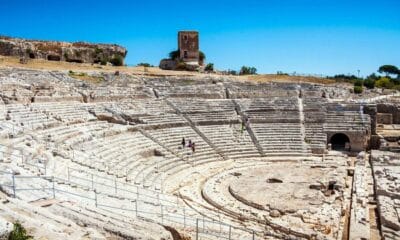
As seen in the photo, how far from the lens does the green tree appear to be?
59.3m

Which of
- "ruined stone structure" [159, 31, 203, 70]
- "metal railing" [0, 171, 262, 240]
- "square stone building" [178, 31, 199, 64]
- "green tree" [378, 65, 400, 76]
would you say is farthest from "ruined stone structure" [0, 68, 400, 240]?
"green tree" [378, 65, 400, 76]

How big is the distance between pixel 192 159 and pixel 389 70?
47323 mm

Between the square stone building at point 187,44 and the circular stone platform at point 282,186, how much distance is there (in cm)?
2964

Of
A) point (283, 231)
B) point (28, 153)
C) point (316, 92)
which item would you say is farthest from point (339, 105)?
point (28, 153)

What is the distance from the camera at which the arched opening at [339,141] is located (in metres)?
28.1

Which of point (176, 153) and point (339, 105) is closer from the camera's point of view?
point (176, 153)

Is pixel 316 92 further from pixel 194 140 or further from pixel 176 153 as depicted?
pixel 176 153

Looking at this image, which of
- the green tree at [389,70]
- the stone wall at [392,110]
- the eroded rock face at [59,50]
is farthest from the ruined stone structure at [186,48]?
the green tree at [389,70]

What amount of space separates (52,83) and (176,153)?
33.4 feet

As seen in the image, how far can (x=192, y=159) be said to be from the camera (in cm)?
2277

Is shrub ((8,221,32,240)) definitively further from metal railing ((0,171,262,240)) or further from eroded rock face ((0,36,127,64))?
eroded rock face ((0,36,127,64))

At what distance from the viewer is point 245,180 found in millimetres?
18797

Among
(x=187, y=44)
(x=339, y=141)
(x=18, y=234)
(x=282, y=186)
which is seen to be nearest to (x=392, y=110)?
(x=339, y=141)

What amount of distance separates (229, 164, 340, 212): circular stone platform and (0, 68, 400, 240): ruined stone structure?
2.4 inches
